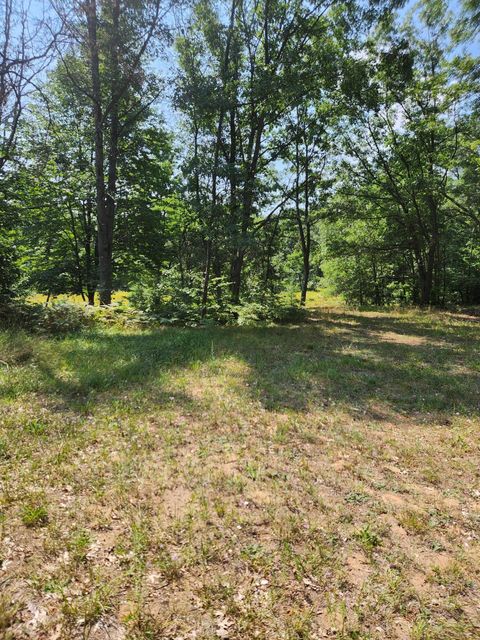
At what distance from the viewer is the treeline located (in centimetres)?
1012

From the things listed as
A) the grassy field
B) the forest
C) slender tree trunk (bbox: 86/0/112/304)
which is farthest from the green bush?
the grassy field

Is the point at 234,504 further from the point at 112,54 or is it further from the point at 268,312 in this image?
the point at 112,54

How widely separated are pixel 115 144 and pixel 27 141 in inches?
184

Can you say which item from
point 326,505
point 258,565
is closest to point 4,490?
point 258,565

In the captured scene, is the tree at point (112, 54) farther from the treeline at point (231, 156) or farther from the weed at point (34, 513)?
the weed at point (34, 513)

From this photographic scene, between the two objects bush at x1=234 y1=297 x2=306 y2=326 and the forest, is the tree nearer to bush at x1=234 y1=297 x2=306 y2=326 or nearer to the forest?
the forest

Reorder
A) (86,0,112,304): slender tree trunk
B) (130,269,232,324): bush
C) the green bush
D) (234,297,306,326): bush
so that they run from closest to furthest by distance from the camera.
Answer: the green bush → (86,0,112,304): slender tree trunk → (130,269,232,324): bush → (234,297,306,326): bush

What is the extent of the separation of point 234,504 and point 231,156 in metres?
12.1

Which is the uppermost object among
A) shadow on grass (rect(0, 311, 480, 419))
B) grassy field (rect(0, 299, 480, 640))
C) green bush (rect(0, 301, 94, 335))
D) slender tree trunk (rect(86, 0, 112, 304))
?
slender tree trunk (rect(86, 0, 112, 304))

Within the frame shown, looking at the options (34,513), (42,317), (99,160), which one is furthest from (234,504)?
(99,160)

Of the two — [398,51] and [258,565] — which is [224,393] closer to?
[258,565]

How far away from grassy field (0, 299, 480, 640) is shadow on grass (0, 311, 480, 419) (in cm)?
6

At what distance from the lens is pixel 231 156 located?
489 inches

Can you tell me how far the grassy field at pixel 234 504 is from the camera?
198 cm
